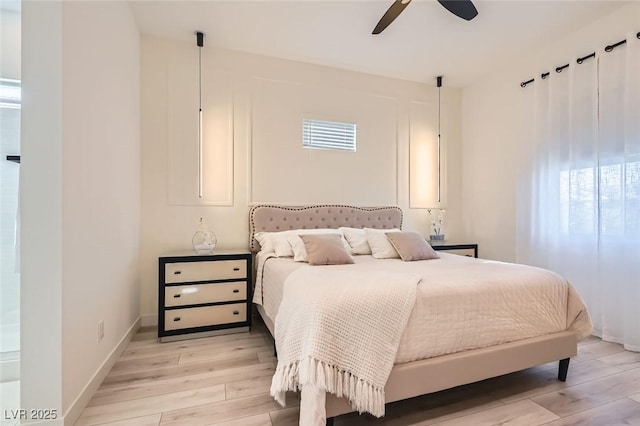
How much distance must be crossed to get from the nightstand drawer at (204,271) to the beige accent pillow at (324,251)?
0.74 m

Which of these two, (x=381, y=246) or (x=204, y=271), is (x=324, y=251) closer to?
(x=381, y=246)

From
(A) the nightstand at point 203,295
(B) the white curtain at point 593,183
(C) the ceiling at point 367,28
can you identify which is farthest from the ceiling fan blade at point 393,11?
(A) the nightstand at point 203,295

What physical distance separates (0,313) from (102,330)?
59 cm

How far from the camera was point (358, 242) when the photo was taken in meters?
3.18

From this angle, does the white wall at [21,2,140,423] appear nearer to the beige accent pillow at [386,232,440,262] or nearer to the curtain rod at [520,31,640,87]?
the beige accent pillow at [386,232,440,262]

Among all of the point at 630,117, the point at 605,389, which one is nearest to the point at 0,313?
the point at 605,389

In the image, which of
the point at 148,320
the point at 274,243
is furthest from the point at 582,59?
the point at 148,320

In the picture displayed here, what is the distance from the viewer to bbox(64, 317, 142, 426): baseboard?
5.20ft

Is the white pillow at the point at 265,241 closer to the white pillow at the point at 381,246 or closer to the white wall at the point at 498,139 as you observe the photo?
the white pillow at the point at 381,246

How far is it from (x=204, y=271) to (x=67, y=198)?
140 cm

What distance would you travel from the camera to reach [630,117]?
8.49 ft

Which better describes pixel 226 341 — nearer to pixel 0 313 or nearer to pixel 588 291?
pixel 0 313

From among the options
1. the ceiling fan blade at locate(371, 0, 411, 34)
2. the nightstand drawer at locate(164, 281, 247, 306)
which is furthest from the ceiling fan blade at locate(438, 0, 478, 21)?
the nightstand drawer at locate(164, 281, 247, 306)

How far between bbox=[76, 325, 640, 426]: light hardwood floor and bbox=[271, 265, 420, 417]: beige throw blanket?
0.38 m
